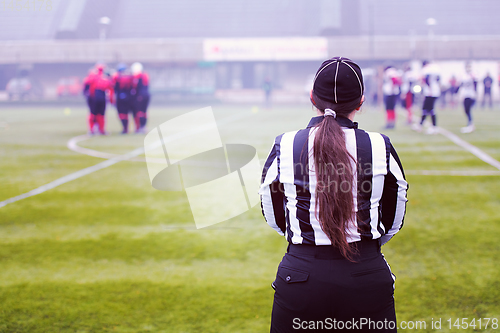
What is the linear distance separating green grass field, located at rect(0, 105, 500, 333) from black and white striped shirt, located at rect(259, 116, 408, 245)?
161 centimetres

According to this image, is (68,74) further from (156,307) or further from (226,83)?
(156,307)

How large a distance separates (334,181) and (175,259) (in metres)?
3.02

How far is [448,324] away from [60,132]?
1450 cm

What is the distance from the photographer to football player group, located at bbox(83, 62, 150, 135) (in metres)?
13.9

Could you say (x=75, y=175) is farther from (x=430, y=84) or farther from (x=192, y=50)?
(x=192, y=50)

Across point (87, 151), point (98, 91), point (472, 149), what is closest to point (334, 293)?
point (87, 151)

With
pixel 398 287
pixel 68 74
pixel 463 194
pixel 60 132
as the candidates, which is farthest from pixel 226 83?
pixel 398 287

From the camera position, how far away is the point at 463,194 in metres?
6.70

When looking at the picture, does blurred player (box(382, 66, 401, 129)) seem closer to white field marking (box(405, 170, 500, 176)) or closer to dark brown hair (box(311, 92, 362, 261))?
white field marking (box(405, 170, 500, 176))

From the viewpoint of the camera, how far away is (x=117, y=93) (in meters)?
14.4

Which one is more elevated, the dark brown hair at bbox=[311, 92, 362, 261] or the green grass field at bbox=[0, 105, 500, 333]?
the dark brown hair at bbox=[311, 92, 362, 261]

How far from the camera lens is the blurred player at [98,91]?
45.3 ft

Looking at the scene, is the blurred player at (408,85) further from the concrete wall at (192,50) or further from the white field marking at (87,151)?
the concrete wall at (192,50)

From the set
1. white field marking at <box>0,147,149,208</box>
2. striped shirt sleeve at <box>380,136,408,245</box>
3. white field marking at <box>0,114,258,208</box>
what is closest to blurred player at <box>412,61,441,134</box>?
white field marking at <box>0,114,258,208</box>
